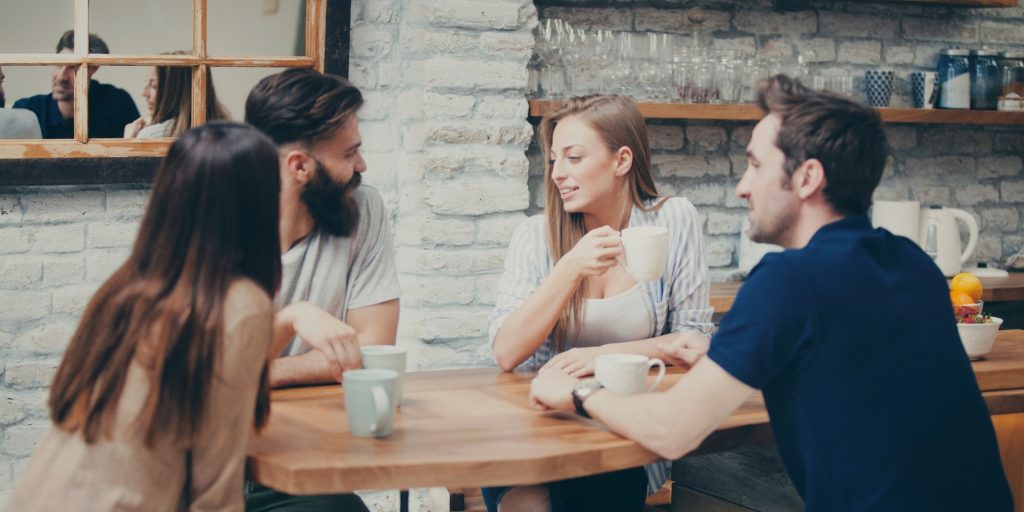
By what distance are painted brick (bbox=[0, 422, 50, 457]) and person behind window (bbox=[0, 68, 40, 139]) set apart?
76 cm

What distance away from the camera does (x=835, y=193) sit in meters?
1.75

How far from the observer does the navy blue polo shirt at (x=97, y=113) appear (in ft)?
9.64

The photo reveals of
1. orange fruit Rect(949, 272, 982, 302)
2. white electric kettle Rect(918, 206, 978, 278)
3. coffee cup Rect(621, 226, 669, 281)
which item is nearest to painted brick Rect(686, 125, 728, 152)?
white electric kettle Rect(918, 206, 978, 278)

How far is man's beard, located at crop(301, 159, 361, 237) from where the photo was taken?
2236 mm

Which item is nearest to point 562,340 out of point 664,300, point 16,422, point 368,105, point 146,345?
point 664,300

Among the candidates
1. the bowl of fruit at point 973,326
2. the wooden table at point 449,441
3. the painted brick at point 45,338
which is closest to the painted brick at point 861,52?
the bowl of fruit at point 973,326

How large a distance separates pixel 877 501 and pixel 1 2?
241 centimetres

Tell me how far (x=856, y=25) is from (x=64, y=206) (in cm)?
274

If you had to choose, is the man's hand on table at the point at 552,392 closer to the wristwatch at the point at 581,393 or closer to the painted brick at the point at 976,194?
the wristwatch at the point at 581,393

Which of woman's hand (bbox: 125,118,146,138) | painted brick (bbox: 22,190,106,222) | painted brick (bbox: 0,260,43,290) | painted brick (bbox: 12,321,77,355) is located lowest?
painted brick (bbox: 12,321,77,355)

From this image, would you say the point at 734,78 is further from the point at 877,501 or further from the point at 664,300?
the point at 877,501

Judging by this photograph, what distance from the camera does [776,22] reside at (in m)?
3.96

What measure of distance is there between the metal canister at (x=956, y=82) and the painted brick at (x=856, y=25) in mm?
225

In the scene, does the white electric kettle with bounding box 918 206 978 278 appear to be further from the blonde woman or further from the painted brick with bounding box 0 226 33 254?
the painted brick with bounding box 0 226 33 254
